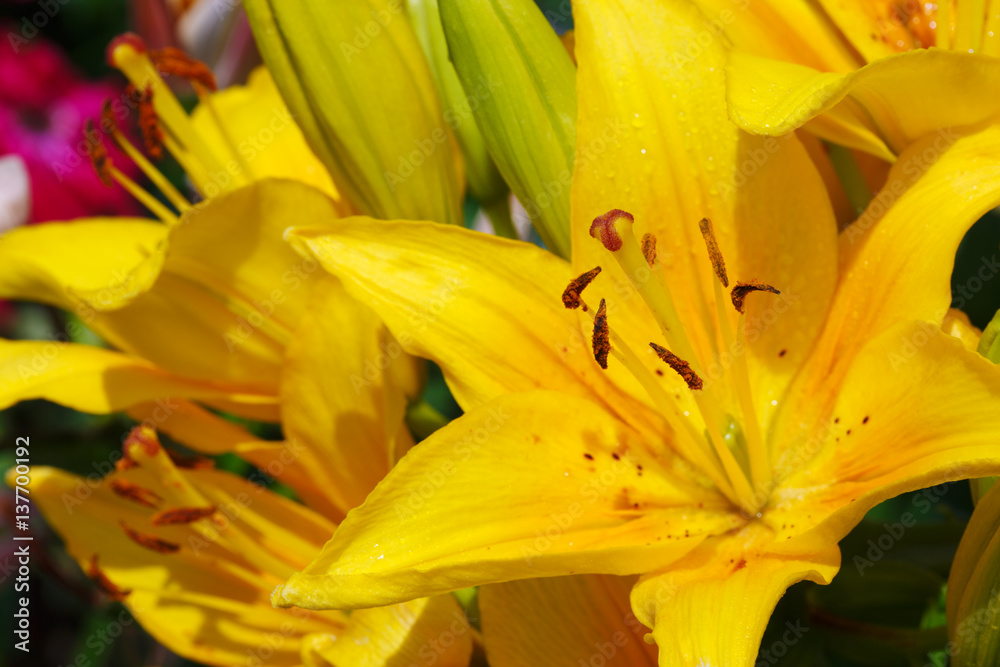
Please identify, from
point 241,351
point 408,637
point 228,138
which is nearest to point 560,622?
point 408,637

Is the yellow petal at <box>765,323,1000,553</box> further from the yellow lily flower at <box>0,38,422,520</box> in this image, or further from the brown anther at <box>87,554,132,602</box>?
the brown anther at <box>87,554,132,602</box>

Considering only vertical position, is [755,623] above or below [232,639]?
above

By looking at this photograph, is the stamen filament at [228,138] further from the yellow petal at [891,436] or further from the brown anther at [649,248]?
the yellow petal at [891,436]

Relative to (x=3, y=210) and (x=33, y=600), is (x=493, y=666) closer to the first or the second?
(x=3, y=210)

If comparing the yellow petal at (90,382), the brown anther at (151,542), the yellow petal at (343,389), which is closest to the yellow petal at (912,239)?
the yellow petal at (343,389)

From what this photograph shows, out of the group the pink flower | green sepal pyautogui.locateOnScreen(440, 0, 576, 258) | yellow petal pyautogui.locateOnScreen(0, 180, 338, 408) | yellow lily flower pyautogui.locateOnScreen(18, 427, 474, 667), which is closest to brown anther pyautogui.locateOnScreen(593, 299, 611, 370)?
green sepal pyautogui.locateOnScreen(440, 0, 576, 258)

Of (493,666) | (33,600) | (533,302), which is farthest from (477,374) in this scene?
(33,600)
